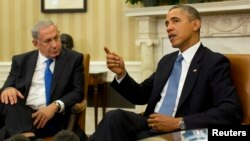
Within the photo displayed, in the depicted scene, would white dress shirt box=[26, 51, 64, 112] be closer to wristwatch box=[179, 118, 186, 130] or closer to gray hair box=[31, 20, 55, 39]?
gray hair box=[31, 20, 55, 39]

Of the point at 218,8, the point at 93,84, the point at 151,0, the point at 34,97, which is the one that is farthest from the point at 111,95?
the point at 34,97

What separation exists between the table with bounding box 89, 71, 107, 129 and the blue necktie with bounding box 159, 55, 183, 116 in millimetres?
1853

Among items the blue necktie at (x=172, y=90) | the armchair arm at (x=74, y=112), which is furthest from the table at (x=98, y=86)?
the blue necktie at (x=172, y=90)

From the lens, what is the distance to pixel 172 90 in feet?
7.88

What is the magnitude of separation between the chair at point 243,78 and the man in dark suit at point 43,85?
1056 mm

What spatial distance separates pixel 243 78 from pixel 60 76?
1.24 m

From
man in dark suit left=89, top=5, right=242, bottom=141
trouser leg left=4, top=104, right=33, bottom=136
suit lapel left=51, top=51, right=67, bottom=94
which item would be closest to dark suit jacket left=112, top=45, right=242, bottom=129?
man in dark suit left=89, top=5, right=242, bottom=141

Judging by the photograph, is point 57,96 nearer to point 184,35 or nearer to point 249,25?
point 184,35

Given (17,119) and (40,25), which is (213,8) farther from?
(17,119)

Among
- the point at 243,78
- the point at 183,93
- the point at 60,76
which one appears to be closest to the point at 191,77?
the point at 183,93

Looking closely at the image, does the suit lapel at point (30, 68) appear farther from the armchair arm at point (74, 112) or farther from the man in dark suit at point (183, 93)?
the man in dark suit at point (183, 93)

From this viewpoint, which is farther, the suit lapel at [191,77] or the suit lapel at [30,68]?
the suit lapel at [30,68]

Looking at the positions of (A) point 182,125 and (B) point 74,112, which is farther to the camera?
(B) point 74,112

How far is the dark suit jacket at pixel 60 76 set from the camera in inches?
107
